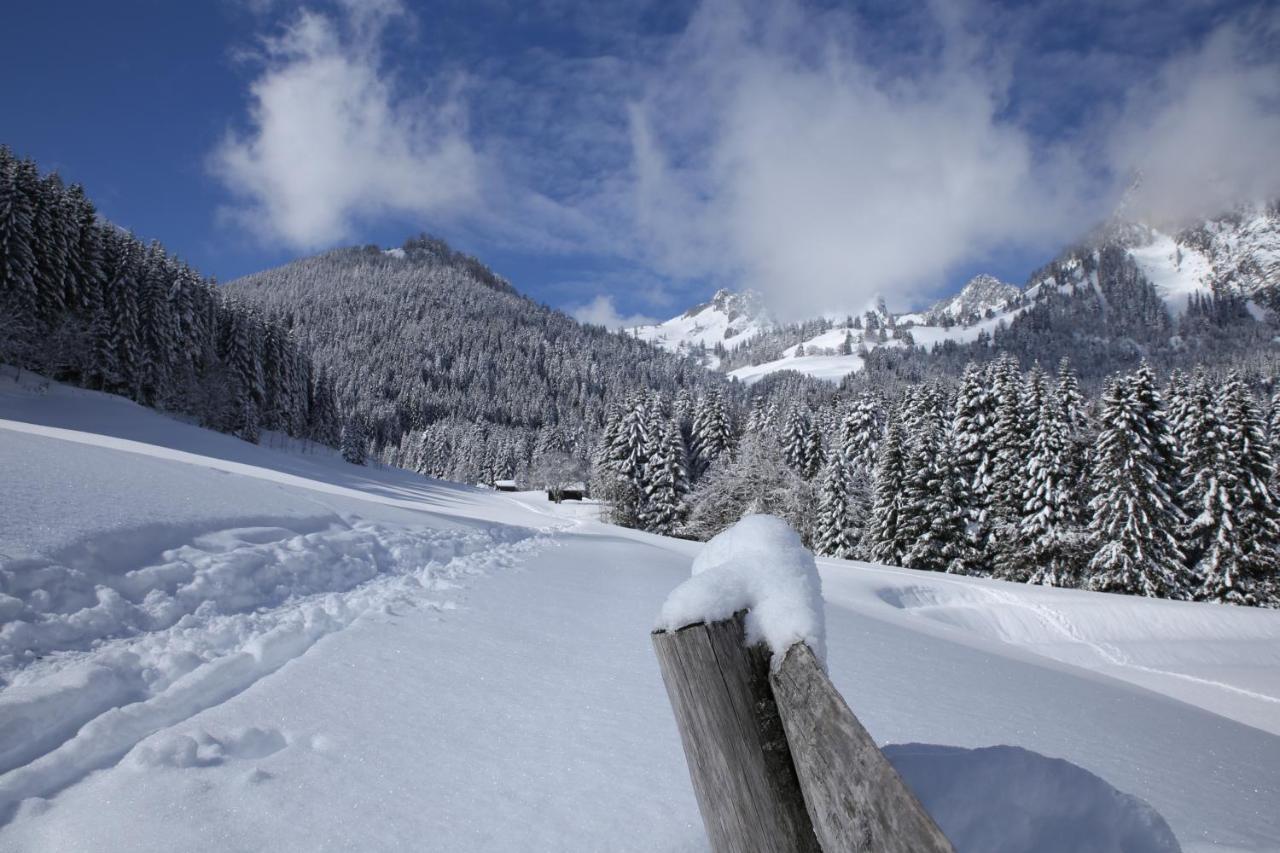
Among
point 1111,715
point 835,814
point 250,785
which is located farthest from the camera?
point 1111,715

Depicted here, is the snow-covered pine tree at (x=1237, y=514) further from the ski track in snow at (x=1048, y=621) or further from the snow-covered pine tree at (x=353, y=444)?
the snow-covered pine tree at (x=353, y=444)

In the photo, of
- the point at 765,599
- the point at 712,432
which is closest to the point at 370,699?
the point at 765,599

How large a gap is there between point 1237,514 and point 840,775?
99.9ft

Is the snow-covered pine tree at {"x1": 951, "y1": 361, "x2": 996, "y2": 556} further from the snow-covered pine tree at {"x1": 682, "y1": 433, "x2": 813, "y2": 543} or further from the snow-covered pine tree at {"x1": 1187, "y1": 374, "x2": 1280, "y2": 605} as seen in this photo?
the snow-covered pine tree at {"x1": 682, "y1": 433, "x2": 813, "y2": 543}

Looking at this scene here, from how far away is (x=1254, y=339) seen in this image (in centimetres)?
18600

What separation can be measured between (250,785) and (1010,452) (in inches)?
1235

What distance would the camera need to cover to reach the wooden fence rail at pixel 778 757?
81 cm

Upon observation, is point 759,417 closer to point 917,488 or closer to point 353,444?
point 917,488

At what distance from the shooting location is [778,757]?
111 centimetres

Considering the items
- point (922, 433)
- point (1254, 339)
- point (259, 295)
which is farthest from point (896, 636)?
point (1254, 339)

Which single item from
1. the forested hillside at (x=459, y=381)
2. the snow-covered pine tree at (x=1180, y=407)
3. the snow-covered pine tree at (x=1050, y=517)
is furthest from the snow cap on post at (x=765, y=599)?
the forested hillside at (x=459, y=381)

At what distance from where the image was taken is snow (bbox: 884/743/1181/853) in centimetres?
123

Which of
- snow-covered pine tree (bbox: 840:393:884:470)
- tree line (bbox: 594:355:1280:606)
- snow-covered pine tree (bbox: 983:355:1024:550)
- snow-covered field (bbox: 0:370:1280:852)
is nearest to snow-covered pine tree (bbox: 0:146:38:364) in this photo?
snow-covered field (bbox: 0:370:1280:852)

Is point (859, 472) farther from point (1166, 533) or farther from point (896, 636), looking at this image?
point (896, 636)
